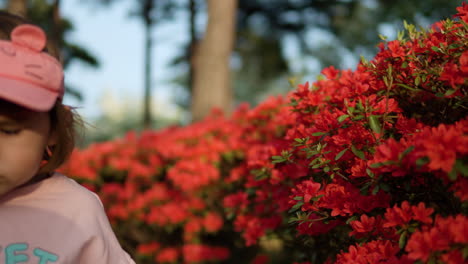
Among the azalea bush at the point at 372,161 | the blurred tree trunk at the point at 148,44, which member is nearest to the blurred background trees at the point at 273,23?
the blurred tree trunk at the point at 148,44

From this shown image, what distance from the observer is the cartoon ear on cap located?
149 cm

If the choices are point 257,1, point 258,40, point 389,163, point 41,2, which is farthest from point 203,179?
point 41,2

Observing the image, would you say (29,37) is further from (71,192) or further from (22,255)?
(22,255)

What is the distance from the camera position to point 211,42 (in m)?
7.44

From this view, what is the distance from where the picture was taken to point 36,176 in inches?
66.5

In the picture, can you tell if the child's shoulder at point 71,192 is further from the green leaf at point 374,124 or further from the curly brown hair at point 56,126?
the green leaf at point 374,124

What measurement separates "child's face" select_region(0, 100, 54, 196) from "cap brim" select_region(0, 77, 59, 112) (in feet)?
0.24

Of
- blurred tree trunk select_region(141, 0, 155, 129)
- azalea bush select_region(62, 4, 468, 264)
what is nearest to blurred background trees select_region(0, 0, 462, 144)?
blurred tree trunk select_region(141, 0, 155, 129)

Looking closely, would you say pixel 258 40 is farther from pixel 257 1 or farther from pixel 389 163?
pixel 389 163

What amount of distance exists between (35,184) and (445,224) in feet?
4.38

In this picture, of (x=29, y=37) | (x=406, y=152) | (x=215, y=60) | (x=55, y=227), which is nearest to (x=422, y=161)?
(x=406, y=152)

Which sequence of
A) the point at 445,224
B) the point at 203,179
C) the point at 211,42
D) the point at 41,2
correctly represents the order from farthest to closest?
1. the point at 41,2
2. the point at 211,42
3. the point at 203,179
4. the point at 445,224

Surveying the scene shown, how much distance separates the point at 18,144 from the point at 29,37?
0.35 metres

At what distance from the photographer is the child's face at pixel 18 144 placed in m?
1.43
